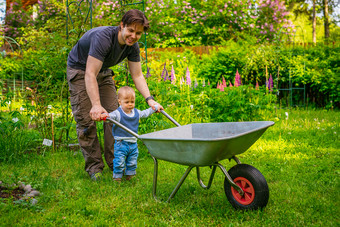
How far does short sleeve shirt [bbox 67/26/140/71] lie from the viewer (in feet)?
9.30

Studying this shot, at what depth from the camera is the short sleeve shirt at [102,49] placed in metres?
2.83

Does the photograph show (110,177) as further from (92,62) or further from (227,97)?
(227,97)

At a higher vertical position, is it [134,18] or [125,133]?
[134,18]

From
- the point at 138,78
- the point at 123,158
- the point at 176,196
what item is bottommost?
the point at 176,196

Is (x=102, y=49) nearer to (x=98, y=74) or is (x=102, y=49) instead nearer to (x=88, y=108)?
(x=98, y=74)

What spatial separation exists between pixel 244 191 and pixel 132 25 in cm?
148

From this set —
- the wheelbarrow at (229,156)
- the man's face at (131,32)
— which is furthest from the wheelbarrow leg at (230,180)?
the man's face at (131,32)

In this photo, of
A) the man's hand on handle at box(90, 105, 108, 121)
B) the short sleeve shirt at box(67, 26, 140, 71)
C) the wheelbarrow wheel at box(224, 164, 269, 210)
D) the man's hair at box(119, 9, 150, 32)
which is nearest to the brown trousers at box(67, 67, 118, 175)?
the short sleeve shirt at box(67, 26, 140, 71)

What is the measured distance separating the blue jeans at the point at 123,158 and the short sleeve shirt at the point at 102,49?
0.74m

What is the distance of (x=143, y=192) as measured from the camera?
9.57 feet

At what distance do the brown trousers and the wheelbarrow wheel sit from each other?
1448 mm

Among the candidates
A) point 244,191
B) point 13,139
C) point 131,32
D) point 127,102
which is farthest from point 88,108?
point 244,191

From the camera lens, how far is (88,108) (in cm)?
327

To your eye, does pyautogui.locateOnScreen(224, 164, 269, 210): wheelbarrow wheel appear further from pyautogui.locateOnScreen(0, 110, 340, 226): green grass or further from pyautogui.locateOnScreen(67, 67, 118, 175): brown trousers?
pyautogui.locateOnScreen(67, 67, 118, 175): brown trousers
